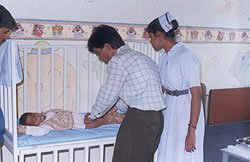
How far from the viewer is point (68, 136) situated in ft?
7.31

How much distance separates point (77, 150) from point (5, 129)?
32.7 inches

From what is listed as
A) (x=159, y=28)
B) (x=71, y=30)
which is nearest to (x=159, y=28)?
(x=159, y=28)

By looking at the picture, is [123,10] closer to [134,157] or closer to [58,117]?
[58,117]

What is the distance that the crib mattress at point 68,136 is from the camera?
2.11m

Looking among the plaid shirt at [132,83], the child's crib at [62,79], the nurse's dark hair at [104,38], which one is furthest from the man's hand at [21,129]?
the nurse's dark hair at [104,38]

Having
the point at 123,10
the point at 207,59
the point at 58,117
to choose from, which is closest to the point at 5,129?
the point at 58,117

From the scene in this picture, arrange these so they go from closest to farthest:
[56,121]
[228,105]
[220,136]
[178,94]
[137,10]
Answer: [178,94] → [56,121] → [137,10] → [220,136] → [228,105]

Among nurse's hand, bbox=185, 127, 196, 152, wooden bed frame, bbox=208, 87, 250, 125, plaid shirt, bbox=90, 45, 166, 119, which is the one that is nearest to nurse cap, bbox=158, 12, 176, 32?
plaid shirt, bbox=90, 45, 166, 119

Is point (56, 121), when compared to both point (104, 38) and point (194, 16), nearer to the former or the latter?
point (104, 38)

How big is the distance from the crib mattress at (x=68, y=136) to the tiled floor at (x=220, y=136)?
1.26 m

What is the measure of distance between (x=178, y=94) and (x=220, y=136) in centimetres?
217

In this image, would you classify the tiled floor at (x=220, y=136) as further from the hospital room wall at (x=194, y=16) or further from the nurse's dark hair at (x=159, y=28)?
the nurse's dark hair at (x=159, y=28)

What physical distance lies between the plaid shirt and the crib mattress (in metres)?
0.41

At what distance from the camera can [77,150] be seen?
2.99 meters
